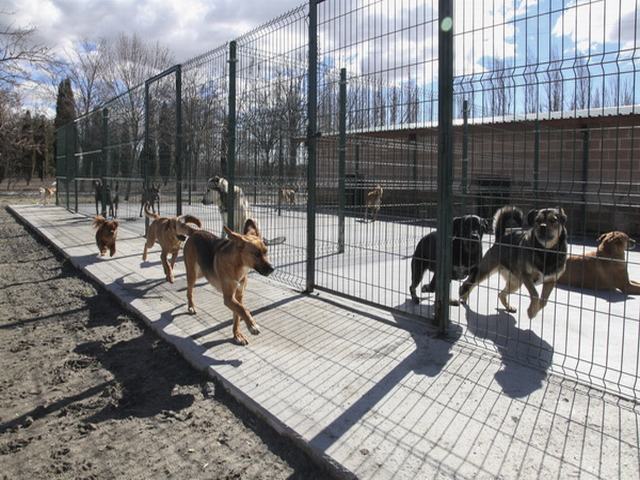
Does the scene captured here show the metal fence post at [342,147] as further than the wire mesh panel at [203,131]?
No

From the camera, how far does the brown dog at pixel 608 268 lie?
5992 millimetres

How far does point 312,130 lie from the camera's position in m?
5.92

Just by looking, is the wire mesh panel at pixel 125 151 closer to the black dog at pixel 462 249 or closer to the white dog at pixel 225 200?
the white dog at pixel 225 200

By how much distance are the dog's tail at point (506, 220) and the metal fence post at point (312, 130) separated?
2.12m

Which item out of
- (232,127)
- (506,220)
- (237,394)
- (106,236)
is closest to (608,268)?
(506,220)

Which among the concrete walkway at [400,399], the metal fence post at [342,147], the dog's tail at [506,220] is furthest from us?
the metal fence post at [342,147]

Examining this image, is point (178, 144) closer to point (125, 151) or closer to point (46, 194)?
point (125, 151)

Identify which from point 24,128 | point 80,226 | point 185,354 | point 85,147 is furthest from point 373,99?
point 24,128

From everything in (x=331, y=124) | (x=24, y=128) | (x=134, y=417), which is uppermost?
(x=24, y=128)

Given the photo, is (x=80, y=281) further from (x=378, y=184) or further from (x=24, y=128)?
(x=24, y=128)

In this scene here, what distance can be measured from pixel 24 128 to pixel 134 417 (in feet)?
146

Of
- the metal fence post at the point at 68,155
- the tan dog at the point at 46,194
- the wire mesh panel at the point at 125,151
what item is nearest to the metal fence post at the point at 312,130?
the wire mesh panel at the point at 125,151

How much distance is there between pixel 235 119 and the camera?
7.41m

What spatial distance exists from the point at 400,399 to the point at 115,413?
189 centimetres
